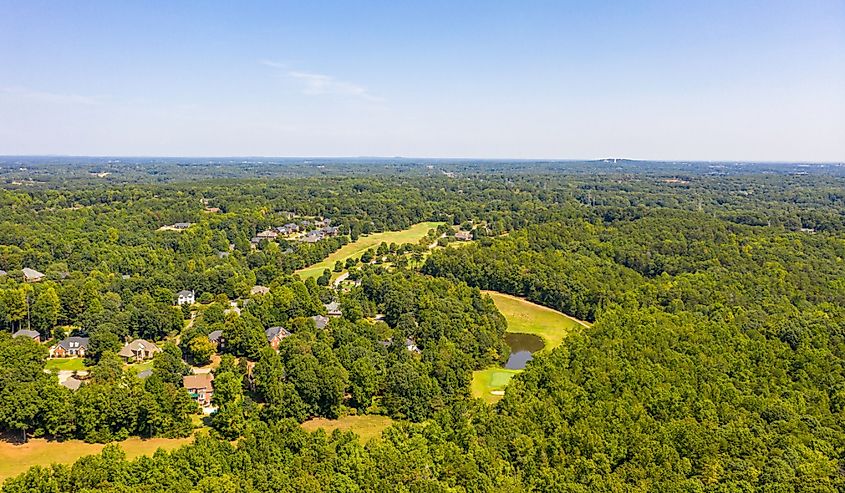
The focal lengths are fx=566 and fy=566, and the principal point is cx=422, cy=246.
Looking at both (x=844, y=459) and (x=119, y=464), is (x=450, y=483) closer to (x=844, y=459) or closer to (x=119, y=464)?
(x=119, y=464)

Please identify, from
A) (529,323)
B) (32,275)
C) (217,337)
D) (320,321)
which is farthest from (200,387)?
(32,275)

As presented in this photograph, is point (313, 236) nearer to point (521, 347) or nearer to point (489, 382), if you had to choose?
point (521, 347)

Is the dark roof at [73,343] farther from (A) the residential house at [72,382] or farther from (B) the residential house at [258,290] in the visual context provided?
(B) the residential house at [258,290]

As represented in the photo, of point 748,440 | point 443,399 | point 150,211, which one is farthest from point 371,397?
point 150,211

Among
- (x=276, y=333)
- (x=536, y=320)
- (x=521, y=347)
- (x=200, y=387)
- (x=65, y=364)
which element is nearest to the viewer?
(x=200, y=387)

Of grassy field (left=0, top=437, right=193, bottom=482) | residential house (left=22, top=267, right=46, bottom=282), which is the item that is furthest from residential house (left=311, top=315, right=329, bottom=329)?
residential house (left=22, top=267, right=46, bottom=282)

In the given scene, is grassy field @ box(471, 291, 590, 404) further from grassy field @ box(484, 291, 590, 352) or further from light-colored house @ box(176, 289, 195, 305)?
light-colored house @ box(176, 289, 195, 305)
